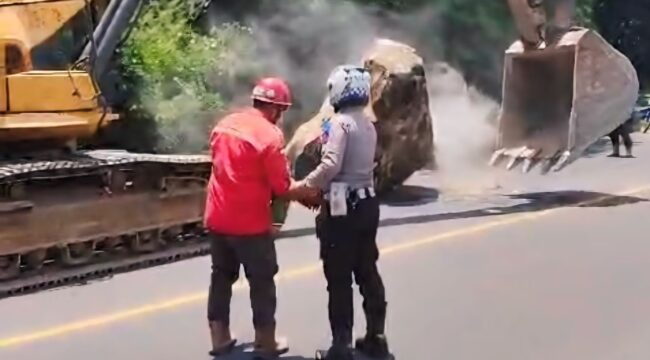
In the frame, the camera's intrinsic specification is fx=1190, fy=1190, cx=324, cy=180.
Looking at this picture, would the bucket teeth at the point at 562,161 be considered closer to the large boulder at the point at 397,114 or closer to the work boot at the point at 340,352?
the large boulder at the point at 397,114

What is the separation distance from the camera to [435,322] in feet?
27.2

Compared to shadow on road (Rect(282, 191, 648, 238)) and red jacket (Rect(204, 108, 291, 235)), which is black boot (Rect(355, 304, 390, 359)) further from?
shadow on road (Rect(282, 191, 648, 238))

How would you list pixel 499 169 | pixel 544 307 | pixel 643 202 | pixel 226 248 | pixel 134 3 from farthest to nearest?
pixel 499 169 → pixel 643 202 → pixel 134 3 → pixel 544 307 → pixel 226 248

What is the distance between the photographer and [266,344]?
7188mm

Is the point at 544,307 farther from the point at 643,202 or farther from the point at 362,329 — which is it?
the point at 643,202

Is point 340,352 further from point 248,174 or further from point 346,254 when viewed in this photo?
point 248,174

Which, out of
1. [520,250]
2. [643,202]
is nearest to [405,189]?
[643,202]

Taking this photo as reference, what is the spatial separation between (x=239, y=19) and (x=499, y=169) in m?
6.41

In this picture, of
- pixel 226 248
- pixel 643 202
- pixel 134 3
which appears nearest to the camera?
pixel 226 248

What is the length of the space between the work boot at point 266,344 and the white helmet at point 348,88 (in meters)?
1.41

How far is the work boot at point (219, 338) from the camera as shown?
23.9 feet

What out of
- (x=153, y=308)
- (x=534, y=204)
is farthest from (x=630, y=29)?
(x=153, y=308)

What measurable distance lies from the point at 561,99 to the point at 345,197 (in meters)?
9.67

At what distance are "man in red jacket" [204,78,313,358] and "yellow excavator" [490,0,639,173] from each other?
8238mm
